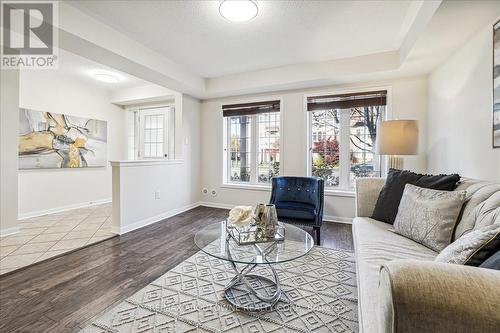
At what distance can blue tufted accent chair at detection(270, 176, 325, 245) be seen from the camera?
8.66ft

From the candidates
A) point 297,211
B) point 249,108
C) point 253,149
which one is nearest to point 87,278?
point 297,211

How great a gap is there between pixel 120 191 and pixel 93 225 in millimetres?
870

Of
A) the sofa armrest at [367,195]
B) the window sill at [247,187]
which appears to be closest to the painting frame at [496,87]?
the sofa armrest at [367,195]

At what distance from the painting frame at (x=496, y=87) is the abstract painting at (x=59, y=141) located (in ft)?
19.2

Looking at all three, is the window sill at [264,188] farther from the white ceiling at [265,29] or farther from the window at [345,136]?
the white ceiling at [265,29]

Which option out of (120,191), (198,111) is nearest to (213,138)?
(198,111)

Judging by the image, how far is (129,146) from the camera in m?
5.38

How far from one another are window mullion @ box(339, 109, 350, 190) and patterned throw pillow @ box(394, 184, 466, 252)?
76.3 inches

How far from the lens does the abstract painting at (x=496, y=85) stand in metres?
1.68

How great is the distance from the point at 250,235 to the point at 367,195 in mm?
1323

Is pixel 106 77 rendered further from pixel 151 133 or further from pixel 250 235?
pixel 250 235

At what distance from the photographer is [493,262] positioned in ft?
2.58
